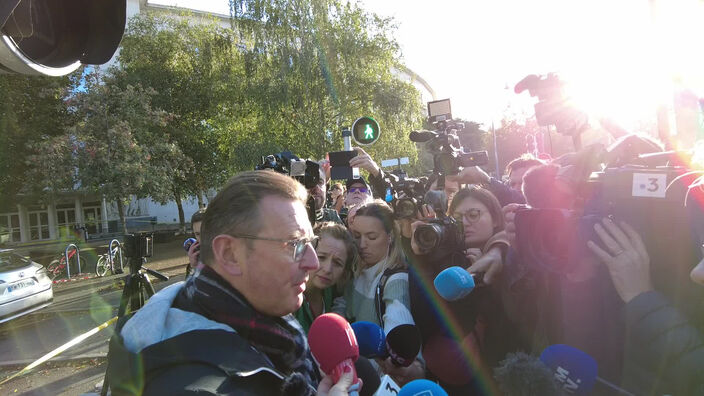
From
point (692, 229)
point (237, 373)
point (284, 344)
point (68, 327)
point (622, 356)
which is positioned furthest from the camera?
point (68, 327)

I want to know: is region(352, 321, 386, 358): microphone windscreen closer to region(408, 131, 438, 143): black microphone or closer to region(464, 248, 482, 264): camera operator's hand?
region(464, 248, 482, 264): camera operator's hand

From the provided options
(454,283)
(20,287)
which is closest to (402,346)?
(454,283)

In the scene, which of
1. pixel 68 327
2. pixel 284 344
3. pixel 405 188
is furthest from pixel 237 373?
pixel 68 327

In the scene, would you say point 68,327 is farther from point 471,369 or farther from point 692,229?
point 692,229

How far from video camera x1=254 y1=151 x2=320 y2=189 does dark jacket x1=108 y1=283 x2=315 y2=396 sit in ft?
6.37

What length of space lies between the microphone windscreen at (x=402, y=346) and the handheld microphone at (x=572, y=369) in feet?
1.66

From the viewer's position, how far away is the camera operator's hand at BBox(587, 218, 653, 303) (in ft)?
5.09

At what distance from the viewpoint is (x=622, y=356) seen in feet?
5.81

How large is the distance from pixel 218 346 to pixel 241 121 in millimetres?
19393

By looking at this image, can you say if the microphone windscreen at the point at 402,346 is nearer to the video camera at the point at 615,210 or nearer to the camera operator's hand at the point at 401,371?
the camera operator's hand at the point at 401,371

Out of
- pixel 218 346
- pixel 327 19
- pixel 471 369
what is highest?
pixel 327 19

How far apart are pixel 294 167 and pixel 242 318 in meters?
1.94

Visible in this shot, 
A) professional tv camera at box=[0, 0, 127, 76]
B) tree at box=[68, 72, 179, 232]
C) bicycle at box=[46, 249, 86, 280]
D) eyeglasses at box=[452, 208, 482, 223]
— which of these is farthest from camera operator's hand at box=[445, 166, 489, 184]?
bicycle at box=[46, 249, 86, 280]

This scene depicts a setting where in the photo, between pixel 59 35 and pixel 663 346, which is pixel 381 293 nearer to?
pixel 663 346
